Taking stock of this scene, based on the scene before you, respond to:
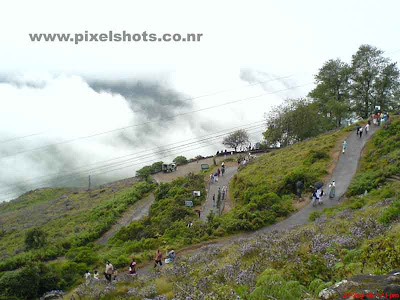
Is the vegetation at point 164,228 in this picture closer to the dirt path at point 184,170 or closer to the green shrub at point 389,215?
the dirt path at point 184,170

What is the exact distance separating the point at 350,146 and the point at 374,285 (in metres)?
33.4

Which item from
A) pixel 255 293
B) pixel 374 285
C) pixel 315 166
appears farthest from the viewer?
pixel 315 166

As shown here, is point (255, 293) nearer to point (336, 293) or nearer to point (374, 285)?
point (336, 293)

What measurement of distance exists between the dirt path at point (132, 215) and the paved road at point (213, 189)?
27.2 ft

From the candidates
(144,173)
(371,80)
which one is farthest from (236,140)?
(371,80)

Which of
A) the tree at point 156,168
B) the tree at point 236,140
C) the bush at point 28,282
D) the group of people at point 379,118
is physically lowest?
the bush at point 28,282

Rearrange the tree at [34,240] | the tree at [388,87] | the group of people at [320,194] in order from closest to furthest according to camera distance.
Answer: the group of people at [320,194]
the tree at [34,240]
the tree at [388,87]

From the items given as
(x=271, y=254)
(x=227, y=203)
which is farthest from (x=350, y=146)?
(x=271, y=254)

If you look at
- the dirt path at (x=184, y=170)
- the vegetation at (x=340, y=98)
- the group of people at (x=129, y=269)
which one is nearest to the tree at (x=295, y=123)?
→ the vegetation at (x=340, y=98)

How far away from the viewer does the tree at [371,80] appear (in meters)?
45.9

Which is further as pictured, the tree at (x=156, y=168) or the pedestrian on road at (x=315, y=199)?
the tree at (x=156, y=168)

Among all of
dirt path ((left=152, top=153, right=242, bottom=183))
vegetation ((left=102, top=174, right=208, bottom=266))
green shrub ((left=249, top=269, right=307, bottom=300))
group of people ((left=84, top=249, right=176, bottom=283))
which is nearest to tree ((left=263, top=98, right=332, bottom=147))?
dirt path ((left=152, top=153, right=242, bottom=183))

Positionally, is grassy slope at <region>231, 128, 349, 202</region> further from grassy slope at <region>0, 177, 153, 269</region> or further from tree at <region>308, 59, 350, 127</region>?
grassy slope at <region>0, 177, 153, 269</region>

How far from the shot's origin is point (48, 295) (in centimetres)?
1797
